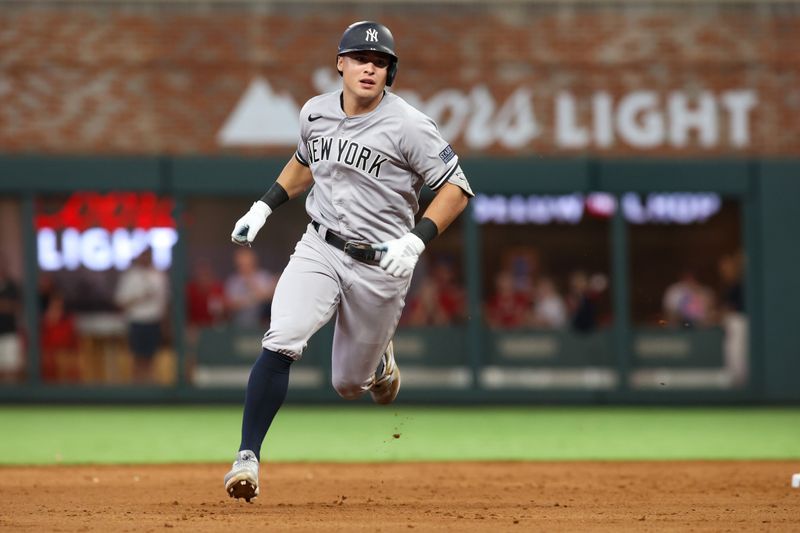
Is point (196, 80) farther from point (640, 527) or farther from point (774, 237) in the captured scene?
point (640, 527)

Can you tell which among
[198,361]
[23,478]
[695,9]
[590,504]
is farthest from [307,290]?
[695,9]

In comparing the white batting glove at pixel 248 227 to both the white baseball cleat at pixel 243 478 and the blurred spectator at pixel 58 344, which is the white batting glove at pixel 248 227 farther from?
the blurred spectator at pixel 58 344

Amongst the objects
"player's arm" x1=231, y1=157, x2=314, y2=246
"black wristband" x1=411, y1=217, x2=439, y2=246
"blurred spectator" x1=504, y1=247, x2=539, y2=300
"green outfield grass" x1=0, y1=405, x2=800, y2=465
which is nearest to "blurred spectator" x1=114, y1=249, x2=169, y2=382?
"green outfield grass" x1=0, y1=405, x2=800, y2=465

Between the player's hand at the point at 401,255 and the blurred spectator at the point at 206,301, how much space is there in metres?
9.21

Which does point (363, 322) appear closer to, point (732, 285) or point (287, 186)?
point (287, 186)

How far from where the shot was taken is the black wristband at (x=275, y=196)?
23.6ft

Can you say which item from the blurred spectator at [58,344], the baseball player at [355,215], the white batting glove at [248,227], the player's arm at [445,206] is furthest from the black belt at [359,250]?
the blurred spectator at [58,344]

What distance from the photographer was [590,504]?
720 cm

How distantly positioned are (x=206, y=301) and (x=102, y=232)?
143 cm

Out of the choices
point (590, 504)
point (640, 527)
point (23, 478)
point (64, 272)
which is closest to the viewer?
point (640, 527)

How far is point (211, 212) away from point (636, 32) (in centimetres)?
532

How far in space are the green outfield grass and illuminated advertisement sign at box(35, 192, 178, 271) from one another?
65.6 inches

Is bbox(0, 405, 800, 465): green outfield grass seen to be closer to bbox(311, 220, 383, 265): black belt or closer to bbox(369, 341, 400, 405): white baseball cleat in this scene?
bbox(369, 341, 400, 405): white baseball cleat

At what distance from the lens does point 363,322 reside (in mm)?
6984
